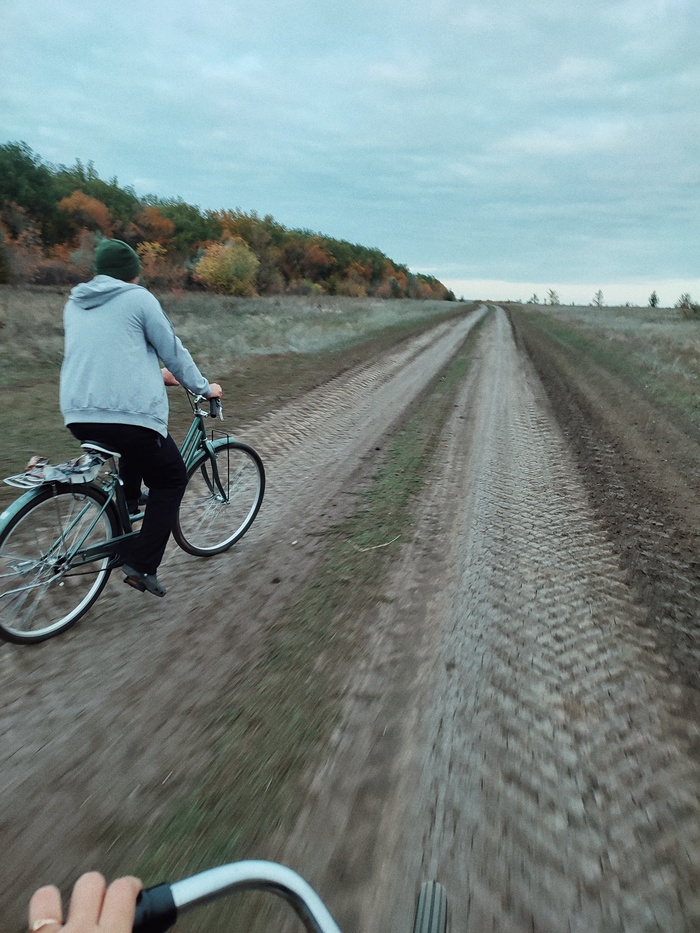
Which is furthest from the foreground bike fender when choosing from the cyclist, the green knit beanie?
the green knit beanie

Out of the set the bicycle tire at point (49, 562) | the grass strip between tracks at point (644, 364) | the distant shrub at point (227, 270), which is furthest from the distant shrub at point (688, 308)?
the bicycle tire at point (49, 562)

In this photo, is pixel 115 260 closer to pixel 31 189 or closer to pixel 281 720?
pixel 281 720

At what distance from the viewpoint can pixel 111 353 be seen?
3.06m

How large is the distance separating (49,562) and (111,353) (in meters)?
1.24

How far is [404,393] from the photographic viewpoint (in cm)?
1036

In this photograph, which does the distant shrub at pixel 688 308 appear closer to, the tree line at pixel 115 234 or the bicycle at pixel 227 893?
the tree line at pixel 115 234

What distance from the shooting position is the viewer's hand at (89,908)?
87 centimetres

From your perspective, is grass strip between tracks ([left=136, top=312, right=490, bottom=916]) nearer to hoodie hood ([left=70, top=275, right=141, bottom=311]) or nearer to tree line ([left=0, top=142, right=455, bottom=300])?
hoodie hood ([left=70, top=275, right=141, bottom=311])

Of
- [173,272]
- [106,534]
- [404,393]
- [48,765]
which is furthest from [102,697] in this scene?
[173,272]

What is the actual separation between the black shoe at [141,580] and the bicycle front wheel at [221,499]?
0.63 meters

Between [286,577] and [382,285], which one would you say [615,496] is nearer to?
[286,577]

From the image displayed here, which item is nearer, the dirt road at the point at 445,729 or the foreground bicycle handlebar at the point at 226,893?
the foreground bicycle handlebar at the point at 226,893

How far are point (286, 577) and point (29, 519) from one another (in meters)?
1.70

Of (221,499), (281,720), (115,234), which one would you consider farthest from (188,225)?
(281,720)
